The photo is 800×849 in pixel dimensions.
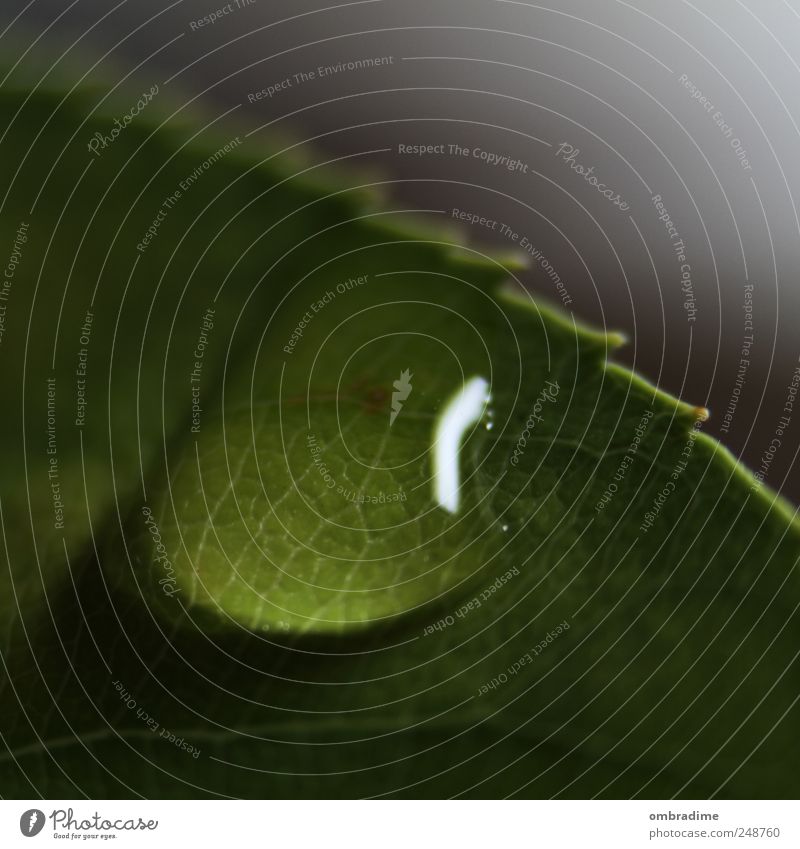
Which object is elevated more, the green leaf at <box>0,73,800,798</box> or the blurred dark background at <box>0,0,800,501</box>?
the blurred dark background at <box>0,0,800,501</box>

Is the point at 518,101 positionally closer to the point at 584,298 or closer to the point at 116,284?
the point at 584,298

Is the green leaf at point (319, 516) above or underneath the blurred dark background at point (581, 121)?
underneath

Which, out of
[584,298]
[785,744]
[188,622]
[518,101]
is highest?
[518,101]

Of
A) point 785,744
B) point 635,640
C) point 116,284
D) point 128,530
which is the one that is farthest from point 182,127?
point 785,744

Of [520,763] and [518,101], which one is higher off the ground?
[518,101]

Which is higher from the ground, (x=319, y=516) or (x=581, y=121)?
(x=581, y=121)
